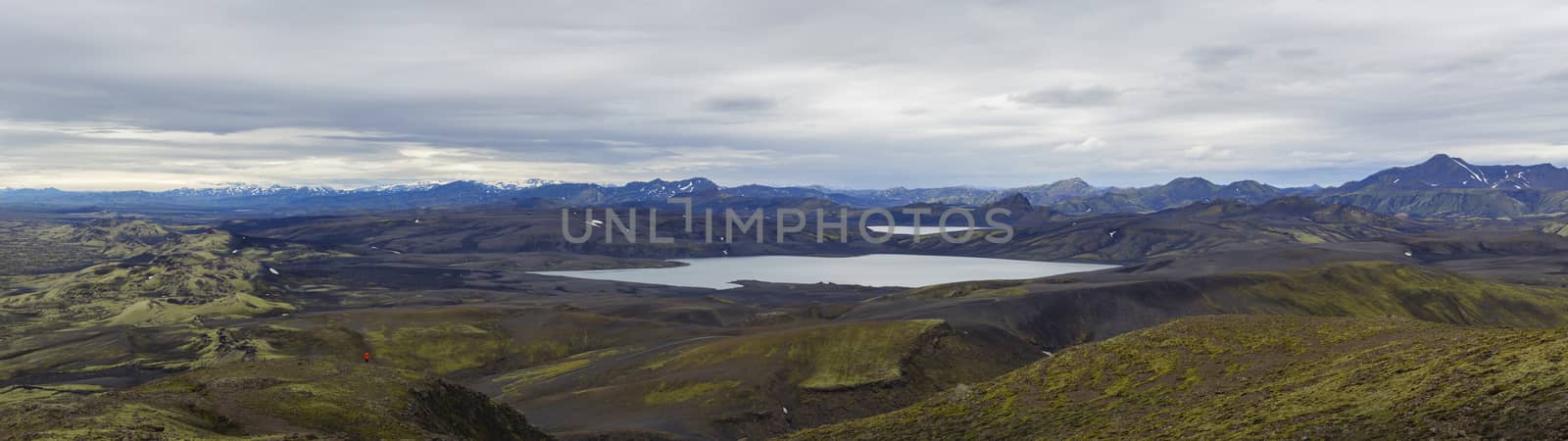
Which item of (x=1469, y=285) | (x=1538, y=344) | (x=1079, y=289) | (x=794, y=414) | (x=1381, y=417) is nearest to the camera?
(x=1381, y=417)

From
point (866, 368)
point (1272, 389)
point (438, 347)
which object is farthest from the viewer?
point (438, 347)

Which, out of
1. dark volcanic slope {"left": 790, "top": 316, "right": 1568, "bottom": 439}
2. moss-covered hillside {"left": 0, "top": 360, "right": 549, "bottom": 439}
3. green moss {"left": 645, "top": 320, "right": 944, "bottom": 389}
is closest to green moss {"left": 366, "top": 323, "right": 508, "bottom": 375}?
green moss {"left": 645, "top": 320, "right": 944, "bottom": 389}

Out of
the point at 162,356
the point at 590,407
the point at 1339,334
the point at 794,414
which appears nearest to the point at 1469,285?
the point at 1339,334

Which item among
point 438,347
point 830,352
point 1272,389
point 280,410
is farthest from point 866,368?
point 438,347

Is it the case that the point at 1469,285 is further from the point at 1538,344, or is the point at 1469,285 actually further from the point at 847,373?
the point at 1538,344

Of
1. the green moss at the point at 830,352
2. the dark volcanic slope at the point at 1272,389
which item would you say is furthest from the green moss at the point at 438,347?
the dark volcanic slope at the point at 1272,389

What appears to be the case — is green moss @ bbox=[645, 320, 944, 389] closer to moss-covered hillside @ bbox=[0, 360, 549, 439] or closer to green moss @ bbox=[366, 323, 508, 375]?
moss-covered hillside @ bbox=[0, 360, 549, 439]

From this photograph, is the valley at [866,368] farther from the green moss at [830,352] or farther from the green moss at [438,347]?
the green moss at [438,347]

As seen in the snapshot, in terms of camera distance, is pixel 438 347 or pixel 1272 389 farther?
pixel 438 347

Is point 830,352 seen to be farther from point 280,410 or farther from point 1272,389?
point 280,410
